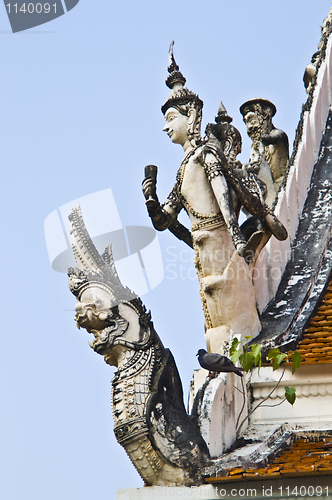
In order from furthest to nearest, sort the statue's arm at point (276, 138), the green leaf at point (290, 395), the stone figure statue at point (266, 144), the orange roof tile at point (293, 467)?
the statue's arm at point (276, 138), the stone figure statue at point (266, 144), the green leaf at point (290, 395), the orange roof tile at point (293, 467)

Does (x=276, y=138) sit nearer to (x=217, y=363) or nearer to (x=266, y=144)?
(x=266, y=144)

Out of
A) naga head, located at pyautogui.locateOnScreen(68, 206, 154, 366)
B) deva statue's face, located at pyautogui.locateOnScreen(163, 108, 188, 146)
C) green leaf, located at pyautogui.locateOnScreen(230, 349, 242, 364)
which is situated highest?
deva statue's face, located at pyautogui.locateOnScreen(163, 108, 188, 146)

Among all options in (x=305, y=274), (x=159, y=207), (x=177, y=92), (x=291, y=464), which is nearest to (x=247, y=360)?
(x=291, y=464)

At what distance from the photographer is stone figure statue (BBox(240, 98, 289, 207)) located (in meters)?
14.1

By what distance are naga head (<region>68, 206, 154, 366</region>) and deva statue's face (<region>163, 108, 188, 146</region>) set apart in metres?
2.04

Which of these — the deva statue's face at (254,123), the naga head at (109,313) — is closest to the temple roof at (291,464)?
the naga head at (109,313)

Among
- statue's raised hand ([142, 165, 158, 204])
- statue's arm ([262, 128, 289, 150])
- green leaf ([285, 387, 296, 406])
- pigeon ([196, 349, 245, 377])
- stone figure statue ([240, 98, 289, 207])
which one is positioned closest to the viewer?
green leaf ([285, 387, 296, 406])

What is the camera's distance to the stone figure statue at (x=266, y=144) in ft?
46.2

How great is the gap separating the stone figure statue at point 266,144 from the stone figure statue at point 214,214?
384 cm

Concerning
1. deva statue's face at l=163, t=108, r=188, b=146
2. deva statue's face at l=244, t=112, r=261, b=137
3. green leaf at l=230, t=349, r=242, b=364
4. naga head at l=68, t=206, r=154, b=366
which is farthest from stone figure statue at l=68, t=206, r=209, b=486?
deva statue's face at l=244, t=112, r=261, b=137

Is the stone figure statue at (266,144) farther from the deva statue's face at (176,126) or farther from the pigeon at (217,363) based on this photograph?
the pigeon at (217,363)

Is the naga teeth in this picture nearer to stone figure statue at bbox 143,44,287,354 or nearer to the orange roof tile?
stone figure statue at bbox 143,44,287,354

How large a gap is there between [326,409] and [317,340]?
0.84 m

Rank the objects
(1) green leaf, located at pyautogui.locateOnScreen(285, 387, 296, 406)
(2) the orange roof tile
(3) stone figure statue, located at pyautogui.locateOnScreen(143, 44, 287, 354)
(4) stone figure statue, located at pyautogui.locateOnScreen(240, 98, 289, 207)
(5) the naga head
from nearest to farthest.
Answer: (2) the orange roof tile → (1) green leaf, located at pyautogui.locateOnScreen(285, 387, 296, 406) → (5) the naga head → (3) stone figure statue, located at pyautogui.locateOnScreen(143, 44, 287, 354) → (4) stone figure statue, located at pyautogui.locateOnScreen(240, 98, 289, 207)
